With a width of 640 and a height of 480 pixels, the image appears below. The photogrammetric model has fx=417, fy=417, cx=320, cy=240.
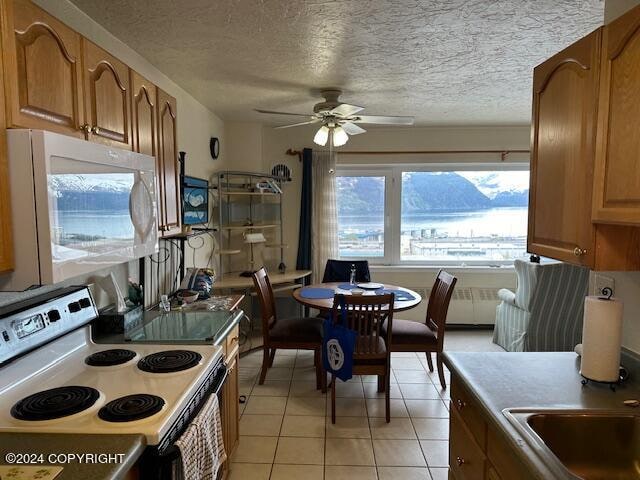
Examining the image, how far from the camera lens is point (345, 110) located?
2.94 m

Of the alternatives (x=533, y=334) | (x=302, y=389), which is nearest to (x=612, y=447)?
(x=302, y=389)

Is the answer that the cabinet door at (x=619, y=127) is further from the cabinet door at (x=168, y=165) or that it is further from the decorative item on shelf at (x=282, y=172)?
the decorative item on shelf at (x=282, y=172)

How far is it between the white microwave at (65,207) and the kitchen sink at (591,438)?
1.36 m

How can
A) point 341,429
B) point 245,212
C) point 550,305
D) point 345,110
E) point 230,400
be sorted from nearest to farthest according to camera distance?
point 230,400 < point 341,429 < point 345,110 < point 550,305 < point 245,212

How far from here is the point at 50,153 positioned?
109cm

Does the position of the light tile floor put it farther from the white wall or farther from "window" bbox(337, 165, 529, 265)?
"window" bbox(337, 165, 529, 265)

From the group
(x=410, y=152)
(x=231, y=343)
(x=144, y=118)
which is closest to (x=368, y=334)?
(x=231, y=343)

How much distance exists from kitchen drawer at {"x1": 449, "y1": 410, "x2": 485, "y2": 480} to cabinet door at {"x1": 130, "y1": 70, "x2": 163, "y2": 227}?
1.56 metres

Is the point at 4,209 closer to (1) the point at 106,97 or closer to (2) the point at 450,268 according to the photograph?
(1) the point at 106,97

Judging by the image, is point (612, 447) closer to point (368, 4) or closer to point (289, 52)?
point (368, 4)

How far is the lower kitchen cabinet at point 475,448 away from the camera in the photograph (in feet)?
3.92

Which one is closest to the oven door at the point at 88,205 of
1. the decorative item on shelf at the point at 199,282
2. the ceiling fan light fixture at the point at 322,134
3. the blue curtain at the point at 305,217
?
the decorative item on shelf at the point at 199,282

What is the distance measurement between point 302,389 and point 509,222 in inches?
125

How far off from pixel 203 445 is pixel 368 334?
1.59 m
